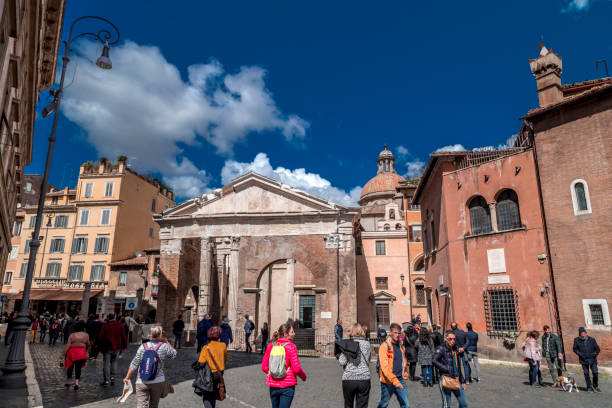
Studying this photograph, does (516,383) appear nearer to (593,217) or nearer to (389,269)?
(593,217)

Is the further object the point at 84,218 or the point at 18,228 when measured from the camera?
the point at 18,228

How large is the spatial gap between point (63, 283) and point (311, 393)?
108 ft

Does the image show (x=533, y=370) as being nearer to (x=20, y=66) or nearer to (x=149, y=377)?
(x=149, y=377)

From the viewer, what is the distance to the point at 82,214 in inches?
1457

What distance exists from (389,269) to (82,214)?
92.5ft

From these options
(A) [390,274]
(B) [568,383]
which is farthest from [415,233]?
(B) [568,383]

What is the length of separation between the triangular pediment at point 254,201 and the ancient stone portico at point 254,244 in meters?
0.06

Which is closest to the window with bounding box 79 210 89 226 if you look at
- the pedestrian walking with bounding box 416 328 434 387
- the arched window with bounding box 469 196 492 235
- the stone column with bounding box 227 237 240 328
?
the stone column with bounding box 227 237 240 328

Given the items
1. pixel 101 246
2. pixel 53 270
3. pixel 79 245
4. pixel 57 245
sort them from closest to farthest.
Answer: pixel 101 246 < pixel 53 270 < pixel 79 245 < pixel 57 245

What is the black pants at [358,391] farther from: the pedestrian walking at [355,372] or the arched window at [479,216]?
the arched window at [479,216]

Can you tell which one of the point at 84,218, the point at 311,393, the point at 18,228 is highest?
the point at 84,218

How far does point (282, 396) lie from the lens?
5340mm

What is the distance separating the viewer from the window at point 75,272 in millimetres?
35312

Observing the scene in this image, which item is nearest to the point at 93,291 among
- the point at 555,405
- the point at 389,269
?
the point at 389,269
